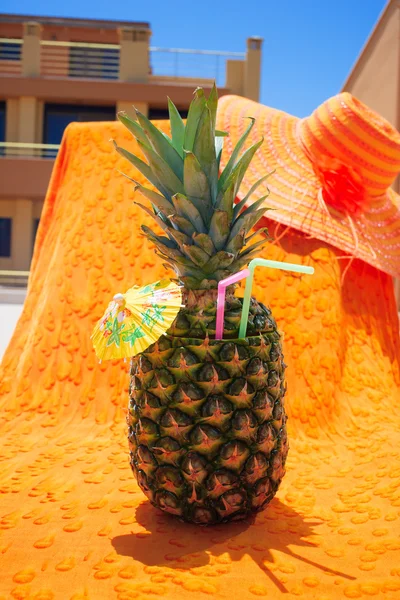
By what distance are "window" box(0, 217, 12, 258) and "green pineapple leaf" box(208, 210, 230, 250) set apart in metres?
11.1

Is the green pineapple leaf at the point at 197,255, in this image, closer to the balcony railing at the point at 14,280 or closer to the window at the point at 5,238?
the balcony railing at the point at 14,280

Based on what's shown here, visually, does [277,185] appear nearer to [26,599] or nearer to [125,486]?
[125,486]

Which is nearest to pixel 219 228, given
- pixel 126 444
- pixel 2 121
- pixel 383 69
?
pixel 126 444

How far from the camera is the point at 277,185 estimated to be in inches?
111

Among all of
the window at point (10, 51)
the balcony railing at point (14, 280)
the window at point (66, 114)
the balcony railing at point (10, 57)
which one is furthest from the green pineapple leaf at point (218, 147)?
the window at point (10, 51)

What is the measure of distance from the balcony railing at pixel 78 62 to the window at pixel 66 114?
80cm

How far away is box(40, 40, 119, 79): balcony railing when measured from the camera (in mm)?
12172

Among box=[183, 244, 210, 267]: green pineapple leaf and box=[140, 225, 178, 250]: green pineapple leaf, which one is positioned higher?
box=[140, 225, 178, 250]: green pineapple leaf

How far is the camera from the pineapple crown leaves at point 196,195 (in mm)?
1450

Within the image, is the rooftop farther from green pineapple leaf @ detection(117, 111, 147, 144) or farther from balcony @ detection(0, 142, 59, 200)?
green pineapple leaf @ detection(117, 111, 147, 144)

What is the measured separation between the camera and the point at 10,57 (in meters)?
12.7

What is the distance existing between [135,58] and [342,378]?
1093 centimetres

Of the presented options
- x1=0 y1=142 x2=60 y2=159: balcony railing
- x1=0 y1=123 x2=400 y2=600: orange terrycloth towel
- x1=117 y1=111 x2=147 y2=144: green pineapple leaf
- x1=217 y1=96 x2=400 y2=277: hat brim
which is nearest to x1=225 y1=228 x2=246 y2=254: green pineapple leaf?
x1=117 y1=111 x2=147 y2=144: green pineapple leaf

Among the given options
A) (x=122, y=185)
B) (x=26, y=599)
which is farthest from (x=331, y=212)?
(x=26, y=599)
